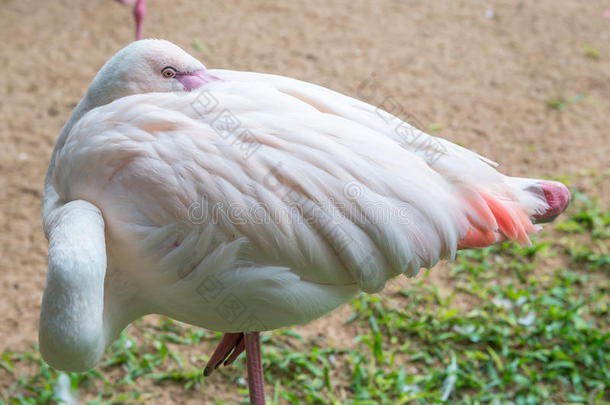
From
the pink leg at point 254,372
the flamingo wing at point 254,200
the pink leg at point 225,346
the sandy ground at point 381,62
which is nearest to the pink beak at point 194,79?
the flamingo wing at point 254,200

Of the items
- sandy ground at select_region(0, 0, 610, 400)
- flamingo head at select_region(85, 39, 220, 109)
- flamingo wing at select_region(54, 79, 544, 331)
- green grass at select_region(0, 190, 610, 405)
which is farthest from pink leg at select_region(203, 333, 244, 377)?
sandy ground at select_region(0, 0, 610, 400)

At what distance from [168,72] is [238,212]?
0.53 m

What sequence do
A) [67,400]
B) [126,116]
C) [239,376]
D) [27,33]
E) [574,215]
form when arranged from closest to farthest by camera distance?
[126,116], [67,400], [239,376], [574,215], [27,33]

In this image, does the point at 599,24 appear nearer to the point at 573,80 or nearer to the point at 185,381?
the point at 573,80

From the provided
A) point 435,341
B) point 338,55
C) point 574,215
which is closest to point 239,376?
point 435,341

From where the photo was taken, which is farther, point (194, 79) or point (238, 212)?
point (194, 79)

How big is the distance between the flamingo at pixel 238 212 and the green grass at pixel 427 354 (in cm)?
88

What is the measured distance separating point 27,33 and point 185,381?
328 centimetres

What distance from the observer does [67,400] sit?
2.33 metres

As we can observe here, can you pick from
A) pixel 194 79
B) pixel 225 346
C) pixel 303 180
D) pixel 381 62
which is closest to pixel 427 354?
pixel 225 346

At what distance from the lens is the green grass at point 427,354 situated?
2402 mm

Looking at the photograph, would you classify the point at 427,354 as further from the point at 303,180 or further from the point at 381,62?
the point at 381,62

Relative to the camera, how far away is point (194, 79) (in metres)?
1.73

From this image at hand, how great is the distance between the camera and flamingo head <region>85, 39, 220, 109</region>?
1.71 metres
